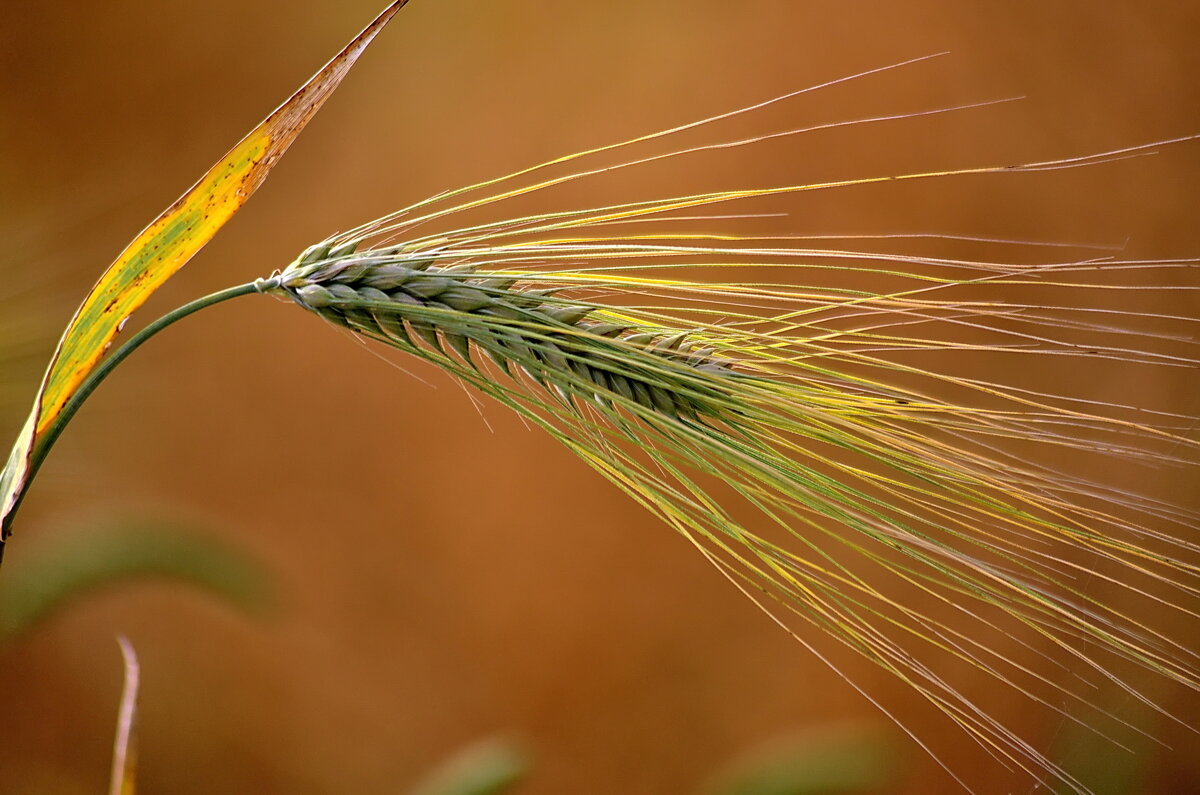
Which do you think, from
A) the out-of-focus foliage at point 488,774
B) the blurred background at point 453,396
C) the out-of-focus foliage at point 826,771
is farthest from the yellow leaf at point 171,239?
the blurred background at point 453,396

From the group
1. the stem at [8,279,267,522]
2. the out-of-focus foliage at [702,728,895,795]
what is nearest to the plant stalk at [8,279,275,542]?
the stem at [8,279,267,522]

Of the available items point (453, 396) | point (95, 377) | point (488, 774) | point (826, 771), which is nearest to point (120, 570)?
point (488, 774)

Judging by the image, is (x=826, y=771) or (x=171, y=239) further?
(x=826, y=771)

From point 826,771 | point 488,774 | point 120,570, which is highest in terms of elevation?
point 120,570

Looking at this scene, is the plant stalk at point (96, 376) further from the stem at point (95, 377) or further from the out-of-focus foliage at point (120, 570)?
the out-of-focus foliage at point (120, 570)

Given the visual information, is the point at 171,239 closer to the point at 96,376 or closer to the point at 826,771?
the point at 96,376

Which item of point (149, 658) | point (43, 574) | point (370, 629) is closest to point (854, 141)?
point (370, 629)
